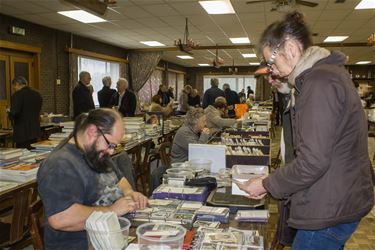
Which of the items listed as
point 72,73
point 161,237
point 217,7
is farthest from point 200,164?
point 72,73

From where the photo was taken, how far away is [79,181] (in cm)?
169

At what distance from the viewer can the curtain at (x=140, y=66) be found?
11.9m

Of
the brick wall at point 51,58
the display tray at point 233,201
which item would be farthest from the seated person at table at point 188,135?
the brick wall at point 51,58

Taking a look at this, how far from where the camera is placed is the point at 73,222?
162cm

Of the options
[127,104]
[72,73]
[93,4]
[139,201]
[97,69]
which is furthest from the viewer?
[97,69]

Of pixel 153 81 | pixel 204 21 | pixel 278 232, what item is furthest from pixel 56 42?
pixel 278 232

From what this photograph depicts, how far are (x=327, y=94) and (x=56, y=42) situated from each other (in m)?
8.10

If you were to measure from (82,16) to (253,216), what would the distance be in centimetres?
631

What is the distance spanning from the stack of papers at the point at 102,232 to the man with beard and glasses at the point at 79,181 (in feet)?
0.95

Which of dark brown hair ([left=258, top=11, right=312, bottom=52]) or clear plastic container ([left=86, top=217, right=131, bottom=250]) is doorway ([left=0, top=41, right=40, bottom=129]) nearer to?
clear plastic container ([left=86, top=217, right=131, bottom=250])

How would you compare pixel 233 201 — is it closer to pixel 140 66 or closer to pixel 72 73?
pixel 72 73

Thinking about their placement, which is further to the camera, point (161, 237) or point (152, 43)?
point (152, 43)

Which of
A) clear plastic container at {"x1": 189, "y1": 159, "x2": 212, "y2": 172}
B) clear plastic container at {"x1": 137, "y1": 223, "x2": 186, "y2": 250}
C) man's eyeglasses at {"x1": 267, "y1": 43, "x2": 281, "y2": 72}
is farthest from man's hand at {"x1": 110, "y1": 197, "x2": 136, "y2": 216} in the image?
clear plastic container at {"x1": 189, "y1": 159, "x2": 212, "y2": 172}

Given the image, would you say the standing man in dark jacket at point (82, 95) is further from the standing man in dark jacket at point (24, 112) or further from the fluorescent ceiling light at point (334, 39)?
the fluorescent ceiling light at point (334, 39)
